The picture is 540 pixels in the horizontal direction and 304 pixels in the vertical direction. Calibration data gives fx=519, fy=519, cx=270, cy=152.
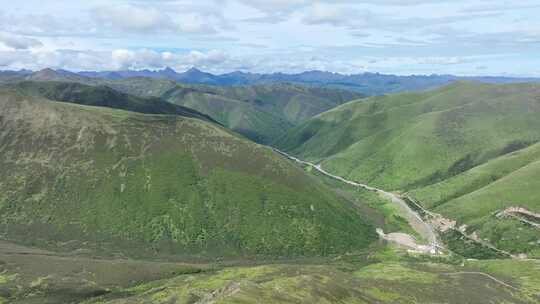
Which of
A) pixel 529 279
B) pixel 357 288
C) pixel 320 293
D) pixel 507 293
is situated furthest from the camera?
pixel 529 279

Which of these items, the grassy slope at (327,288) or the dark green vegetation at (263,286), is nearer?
the grassy slope at (327,288)

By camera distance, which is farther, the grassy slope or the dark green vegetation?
the dark green vegetation

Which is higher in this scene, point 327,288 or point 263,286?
point 263,286

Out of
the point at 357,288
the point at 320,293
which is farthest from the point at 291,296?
the point at 357,288

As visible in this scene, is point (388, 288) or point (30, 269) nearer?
point (388, 288)

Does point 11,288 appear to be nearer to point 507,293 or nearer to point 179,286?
point 179,286

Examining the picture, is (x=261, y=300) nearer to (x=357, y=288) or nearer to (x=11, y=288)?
(x=357, y=288)

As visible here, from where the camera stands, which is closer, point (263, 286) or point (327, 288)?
point (263, 286)

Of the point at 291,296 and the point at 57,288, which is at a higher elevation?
the point at 291,296

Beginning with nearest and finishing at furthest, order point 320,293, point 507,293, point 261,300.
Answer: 1. point 261,300
2. point 320,293
3. point 507,293
